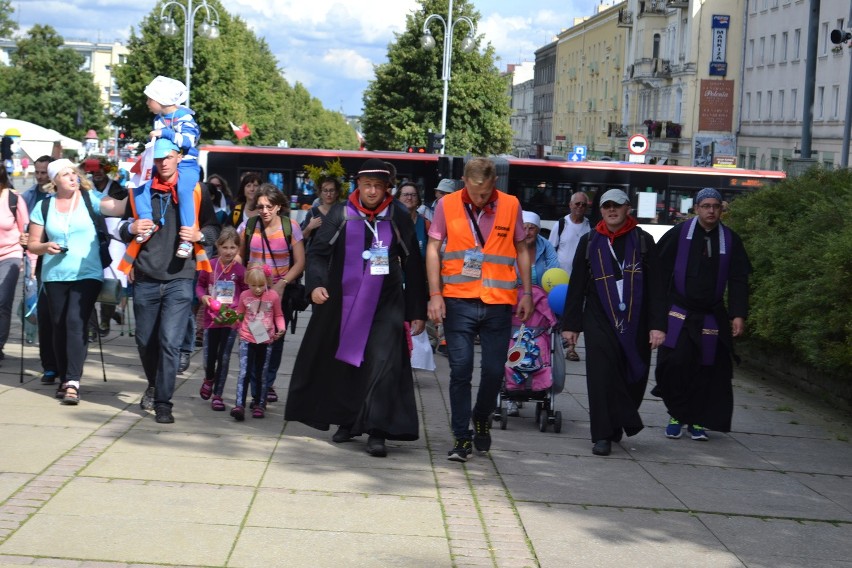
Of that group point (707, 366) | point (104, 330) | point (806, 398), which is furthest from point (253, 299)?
point (806, 398)

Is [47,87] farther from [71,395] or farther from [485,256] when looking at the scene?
[485,256]

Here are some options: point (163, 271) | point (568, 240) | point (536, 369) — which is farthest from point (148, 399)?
point (568, 240)

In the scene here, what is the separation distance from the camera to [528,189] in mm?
33281

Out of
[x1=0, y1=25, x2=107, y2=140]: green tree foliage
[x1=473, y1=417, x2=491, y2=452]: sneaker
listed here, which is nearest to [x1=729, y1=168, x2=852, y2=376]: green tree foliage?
[x1=473, y1=417, x2=491, y2=452]: sneaker

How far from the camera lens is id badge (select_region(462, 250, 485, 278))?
817 cm

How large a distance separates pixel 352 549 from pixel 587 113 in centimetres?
9709

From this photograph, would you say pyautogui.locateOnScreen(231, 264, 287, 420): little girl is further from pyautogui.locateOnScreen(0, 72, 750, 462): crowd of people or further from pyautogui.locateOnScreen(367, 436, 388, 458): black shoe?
pyautogui.locateOnScreen(367, 436, 388, 458): black shoe

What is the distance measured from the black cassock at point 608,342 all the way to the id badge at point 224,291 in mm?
2457

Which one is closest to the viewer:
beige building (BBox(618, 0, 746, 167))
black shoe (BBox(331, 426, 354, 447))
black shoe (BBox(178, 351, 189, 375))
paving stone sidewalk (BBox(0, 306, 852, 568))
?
paving stone sidewalk (BBox(0, 306, 852, 568))

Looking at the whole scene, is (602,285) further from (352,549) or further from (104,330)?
(104,330)

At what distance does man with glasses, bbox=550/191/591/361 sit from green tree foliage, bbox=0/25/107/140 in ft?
209

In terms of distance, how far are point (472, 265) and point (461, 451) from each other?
1.15 m

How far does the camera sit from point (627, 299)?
901 cm

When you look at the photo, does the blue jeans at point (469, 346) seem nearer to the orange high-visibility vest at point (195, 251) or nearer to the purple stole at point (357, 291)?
the purple stole at point (357, 291)
